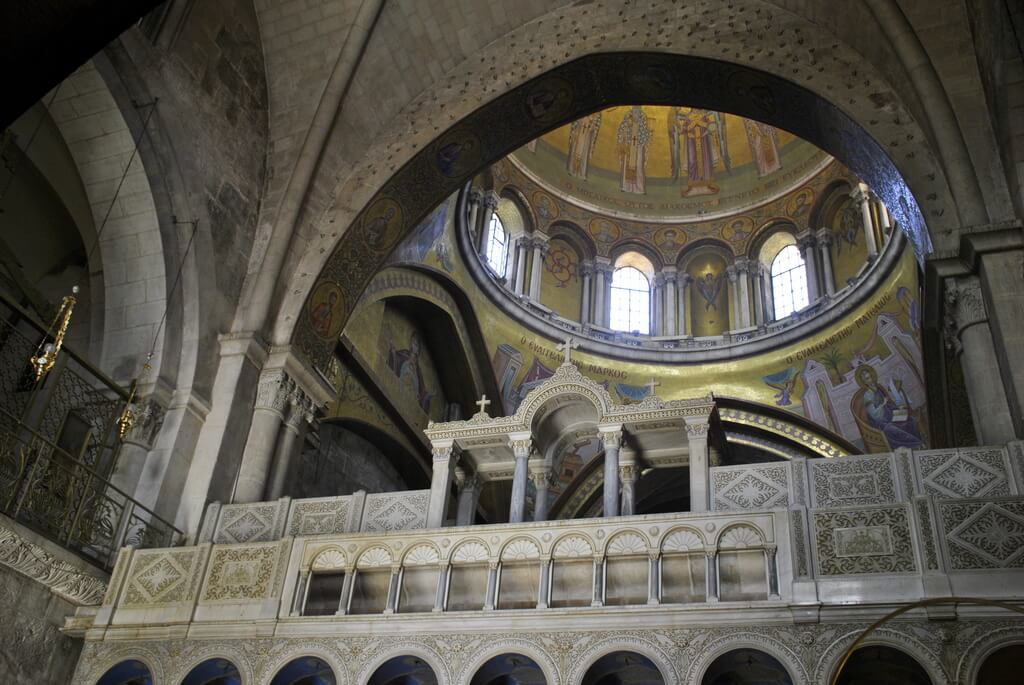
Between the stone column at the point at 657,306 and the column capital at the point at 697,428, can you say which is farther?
the stone column at the point at 657,306

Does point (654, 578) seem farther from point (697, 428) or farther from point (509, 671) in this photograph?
point (697, 428)

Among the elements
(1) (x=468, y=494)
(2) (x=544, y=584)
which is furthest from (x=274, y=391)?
(2) (x=544, y=584)

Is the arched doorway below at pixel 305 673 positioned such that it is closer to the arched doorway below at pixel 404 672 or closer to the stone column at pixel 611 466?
the arched doorway below at pixel 404 672

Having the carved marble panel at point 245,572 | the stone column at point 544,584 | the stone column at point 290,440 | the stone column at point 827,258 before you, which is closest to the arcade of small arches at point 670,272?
the stone column at point 827,258

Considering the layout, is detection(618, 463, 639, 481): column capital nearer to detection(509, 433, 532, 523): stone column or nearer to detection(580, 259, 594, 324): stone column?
detection(509, 433, 532, 523): stone column

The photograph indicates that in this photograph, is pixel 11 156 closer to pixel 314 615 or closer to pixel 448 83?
pixel 448 83

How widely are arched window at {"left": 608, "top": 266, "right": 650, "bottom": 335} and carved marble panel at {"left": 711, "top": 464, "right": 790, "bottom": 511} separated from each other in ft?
43.6

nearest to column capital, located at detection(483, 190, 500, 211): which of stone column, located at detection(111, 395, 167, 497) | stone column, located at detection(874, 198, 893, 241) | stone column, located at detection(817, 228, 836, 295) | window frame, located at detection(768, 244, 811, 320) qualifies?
window frame, located at detection(768, 244, 811, 320)

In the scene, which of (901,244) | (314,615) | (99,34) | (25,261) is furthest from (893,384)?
(99,34)

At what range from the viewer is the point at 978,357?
10.6 m

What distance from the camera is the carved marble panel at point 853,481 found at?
9.91 metres

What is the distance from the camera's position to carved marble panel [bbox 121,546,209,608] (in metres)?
10.9

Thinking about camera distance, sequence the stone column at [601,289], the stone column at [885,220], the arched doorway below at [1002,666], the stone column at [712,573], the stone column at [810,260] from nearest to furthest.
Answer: the arched doorway below at [1002,666] → the stone column at [712,573] → the stone column at [885,220] → the stone column at [810,260] → the stone column at [601,289]

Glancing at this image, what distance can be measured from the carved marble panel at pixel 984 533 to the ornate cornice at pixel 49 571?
9021 mm
